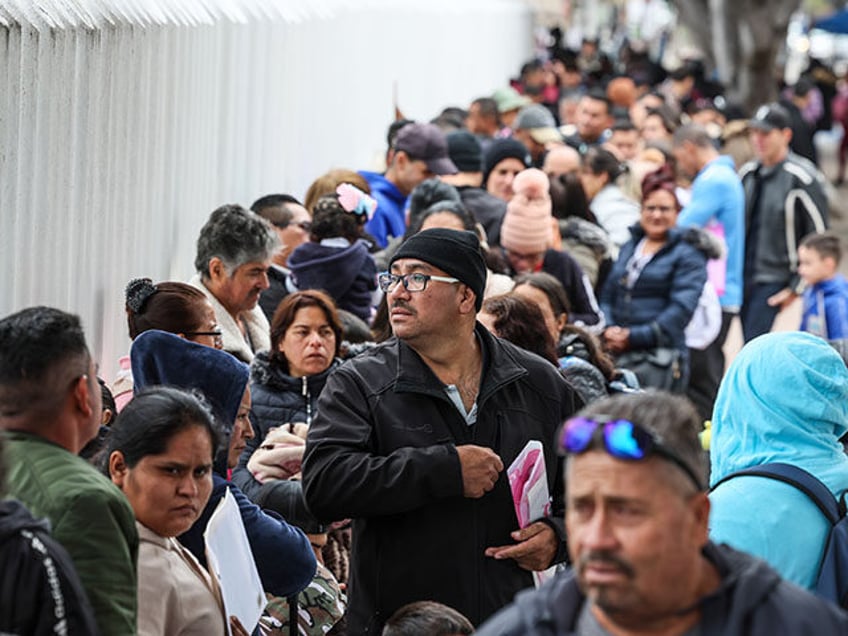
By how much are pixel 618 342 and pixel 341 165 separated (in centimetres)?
461

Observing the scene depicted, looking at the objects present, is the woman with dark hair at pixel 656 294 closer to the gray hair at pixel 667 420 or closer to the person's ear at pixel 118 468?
the person's ear at pixel 118 468

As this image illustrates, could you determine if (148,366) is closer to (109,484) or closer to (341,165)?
(109,484)

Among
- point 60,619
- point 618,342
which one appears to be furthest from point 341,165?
point 60,619

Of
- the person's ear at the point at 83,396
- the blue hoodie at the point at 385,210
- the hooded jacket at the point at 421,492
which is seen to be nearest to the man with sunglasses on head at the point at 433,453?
the hooded jacket at the point at 421,492

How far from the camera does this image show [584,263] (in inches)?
381

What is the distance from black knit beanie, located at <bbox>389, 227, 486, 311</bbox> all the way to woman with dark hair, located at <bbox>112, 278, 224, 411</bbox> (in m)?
0.78

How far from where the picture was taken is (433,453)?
4410mm

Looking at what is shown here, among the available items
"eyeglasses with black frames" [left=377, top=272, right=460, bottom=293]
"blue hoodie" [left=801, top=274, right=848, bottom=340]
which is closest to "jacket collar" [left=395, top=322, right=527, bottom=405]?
"eyeglasses with black frames" [left=377, top=272, right=460, bottom=293]

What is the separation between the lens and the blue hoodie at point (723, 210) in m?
11.4

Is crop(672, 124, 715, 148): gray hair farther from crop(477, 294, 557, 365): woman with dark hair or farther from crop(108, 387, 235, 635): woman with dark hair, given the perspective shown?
crop(108, 387, 235, 635): woman with dark hair

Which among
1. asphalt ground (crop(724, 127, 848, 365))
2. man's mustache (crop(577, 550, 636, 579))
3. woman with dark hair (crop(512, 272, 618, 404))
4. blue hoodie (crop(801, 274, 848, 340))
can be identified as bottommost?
asphalt ground (crop(724, 127, 848, 365))

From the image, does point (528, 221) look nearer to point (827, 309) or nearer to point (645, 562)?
point (827, 309)

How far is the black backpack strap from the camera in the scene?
159 inches

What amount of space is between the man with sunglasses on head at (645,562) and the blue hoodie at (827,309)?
7.51 meters
